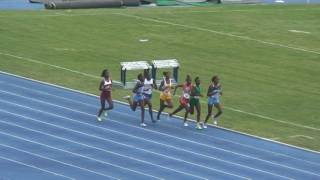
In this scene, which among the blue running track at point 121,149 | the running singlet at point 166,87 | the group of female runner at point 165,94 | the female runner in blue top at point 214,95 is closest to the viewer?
the blue running track at point 121,149

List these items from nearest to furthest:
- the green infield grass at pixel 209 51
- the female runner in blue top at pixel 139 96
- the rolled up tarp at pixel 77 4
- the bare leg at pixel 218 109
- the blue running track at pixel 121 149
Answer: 1. the blue running track at pixel 121 149
2. the female runner in blue top at pixel 139 96
3. the bare leg at pixel 218 109
4. the green infield grass at pixel 209 51
5. the rolled up tarp at pixel 77 4

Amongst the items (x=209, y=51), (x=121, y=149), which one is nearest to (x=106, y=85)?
(x=121, y=149)

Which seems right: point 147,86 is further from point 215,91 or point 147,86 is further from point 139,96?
point 215,91

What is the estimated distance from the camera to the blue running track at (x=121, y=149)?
21125mm

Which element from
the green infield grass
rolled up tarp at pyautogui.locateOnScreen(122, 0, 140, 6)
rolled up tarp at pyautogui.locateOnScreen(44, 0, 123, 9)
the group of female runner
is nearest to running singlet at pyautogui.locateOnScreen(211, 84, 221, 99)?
the group of female runner

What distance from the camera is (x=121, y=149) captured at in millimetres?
22828

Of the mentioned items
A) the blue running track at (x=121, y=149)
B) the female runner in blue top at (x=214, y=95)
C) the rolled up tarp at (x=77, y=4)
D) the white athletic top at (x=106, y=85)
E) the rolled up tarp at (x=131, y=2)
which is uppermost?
the white athletic top at (x=106, y=85)

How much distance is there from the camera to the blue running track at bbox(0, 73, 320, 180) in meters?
21.1

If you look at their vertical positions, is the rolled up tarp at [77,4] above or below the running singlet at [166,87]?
below

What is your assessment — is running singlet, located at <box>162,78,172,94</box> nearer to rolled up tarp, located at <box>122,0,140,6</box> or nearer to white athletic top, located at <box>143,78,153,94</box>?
white athletic top, located at <box>143,78,153,94</box>

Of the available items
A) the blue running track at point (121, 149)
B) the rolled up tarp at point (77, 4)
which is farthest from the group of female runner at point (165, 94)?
the rolled up tarp at point (77, 4)

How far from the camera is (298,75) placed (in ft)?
112

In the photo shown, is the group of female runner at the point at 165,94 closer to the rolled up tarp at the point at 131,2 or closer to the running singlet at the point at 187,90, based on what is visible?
the running singlet at the point at 187,90

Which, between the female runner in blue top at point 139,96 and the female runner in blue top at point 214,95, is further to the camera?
the female runner in blue top at point 214,95
